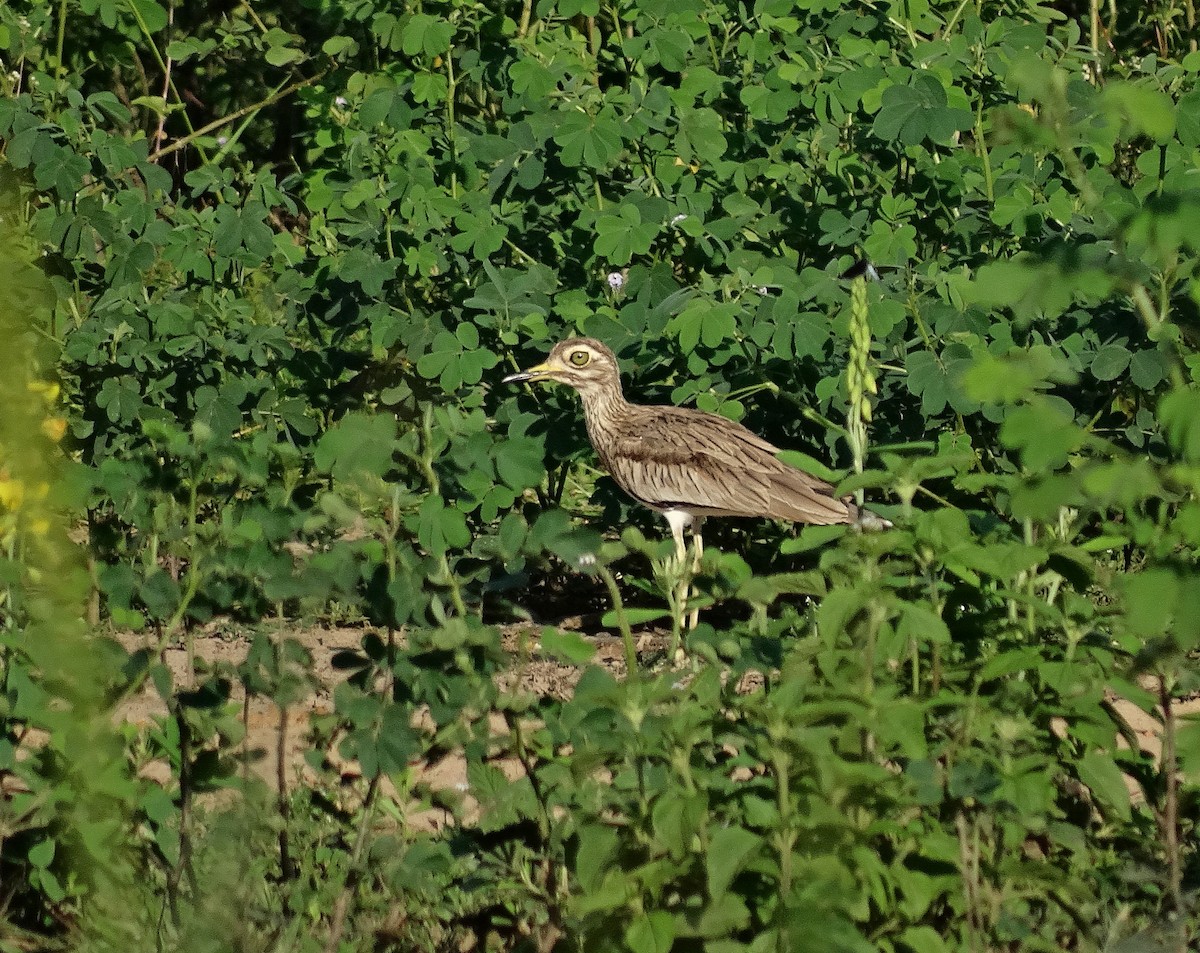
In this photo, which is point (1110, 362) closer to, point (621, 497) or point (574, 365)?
point (574, 365)

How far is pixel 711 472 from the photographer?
20.1 ft

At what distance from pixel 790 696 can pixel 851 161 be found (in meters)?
3.38

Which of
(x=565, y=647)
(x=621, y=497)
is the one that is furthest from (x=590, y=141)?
(x=565, y=647)

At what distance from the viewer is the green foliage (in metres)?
2.52

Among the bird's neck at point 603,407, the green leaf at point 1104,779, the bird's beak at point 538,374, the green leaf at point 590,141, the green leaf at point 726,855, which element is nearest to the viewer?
the green leaf at point 726,855

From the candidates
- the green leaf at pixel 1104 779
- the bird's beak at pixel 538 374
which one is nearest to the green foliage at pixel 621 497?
the green leaf at pixel 1104 779

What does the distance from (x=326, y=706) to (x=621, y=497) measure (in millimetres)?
2010

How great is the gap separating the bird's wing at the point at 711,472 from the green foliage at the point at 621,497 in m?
0.14

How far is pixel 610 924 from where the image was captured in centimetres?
259

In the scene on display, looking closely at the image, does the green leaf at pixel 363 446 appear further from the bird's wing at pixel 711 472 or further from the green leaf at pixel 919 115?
the bird's wing at pixel 711 472

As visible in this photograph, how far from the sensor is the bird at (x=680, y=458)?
19.5 ft

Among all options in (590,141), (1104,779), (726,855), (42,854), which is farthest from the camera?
(590,141)

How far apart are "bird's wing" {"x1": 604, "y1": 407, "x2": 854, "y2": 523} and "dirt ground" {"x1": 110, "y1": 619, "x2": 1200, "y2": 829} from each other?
54 centimetres

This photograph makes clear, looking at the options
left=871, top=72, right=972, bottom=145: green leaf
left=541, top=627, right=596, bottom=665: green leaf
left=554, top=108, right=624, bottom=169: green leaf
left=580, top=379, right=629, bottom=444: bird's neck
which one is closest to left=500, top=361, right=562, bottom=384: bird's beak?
left=580, top=379, right=629, bottom=444: bird's neck
